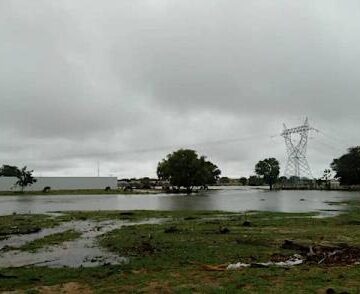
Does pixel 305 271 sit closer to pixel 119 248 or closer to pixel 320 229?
pixel 119 248

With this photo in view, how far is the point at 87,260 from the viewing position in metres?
23.4

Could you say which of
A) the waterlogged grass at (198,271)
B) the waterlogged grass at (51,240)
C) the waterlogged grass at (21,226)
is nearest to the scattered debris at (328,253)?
the waterlogged grass at (198,271)

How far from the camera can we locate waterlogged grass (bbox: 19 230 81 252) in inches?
1123

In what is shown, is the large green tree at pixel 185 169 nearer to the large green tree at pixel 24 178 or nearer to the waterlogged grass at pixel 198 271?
the large green tree at pixel 24 178

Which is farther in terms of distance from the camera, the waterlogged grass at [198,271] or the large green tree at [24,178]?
the large green tree at [24,178]

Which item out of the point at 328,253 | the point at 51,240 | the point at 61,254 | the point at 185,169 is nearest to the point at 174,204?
the point at 51,240

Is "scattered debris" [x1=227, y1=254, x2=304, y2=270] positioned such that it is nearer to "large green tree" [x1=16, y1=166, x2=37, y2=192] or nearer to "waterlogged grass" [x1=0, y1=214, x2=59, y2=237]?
"waterlogged grass" [x1=0, y1=214, x2=59, y2=237]

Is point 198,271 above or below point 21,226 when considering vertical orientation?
below

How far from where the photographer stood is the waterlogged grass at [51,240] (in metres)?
28.5

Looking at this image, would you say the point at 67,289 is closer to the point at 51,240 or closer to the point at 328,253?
the point at 328,253

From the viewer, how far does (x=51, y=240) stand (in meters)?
31.8

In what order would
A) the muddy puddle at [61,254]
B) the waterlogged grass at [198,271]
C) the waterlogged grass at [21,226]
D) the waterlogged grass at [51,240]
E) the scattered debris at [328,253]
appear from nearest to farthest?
the waterlogged grass at [198,271] → the scattered debris at [328,253] → the muddy puddle at [61,254] → the waterlogged grass at [51,240] → the waterlogged grass at [21,226]

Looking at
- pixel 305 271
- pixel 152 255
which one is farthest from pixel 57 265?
pixel 305 271

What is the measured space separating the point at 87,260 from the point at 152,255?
303 cm
